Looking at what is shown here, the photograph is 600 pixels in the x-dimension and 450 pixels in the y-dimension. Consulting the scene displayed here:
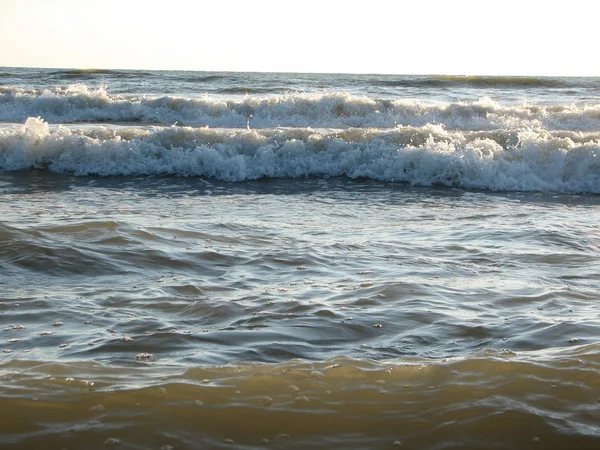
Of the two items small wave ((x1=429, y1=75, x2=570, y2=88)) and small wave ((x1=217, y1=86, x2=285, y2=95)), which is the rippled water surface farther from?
small wave ((x1=429, y1=75, x2=570, y2=88))

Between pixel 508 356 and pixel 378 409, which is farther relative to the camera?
pixel 508 356

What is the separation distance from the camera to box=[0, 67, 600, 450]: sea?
3105mm

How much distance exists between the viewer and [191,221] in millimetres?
7867

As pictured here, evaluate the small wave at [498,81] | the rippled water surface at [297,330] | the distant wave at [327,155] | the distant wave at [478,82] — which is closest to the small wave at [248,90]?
the distant wave at [478,82]

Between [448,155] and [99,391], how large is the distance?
940 cm

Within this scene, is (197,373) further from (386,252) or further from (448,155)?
(448,155)

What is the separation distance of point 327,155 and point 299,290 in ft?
25.0

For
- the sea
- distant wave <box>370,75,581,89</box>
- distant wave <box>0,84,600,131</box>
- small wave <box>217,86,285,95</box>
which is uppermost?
distant wave <box>370,75,581,89</box>

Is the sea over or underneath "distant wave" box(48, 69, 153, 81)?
underneath

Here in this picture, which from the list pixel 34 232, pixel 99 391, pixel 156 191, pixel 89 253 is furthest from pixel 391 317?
pixel 156 191

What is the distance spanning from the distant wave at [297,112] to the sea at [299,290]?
3.68 m

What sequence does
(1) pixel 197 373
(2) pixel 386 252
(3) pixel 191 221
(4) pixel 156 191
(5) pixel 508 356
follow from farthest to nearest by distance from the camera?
(4) pixel 156 191 < (3) pixel 191 221 < (2) pixel 386 252 < (5) pixel 508 356 < (1) pixel 197 373

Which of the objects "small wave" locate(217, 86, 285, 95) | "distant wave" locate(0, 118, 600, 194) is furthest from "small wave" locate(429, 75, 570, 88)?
"distant wave" locate(0, 118, 600, 194)

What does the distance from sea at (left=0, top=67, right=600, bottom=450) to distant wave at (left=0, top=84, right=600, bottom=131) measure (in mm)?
3681
